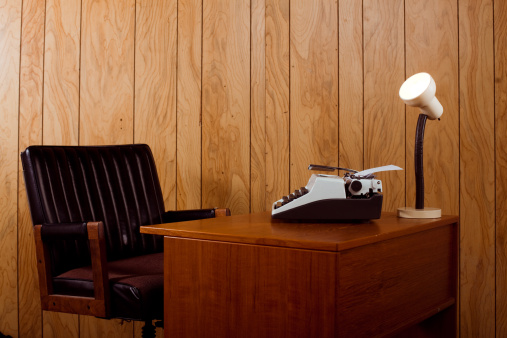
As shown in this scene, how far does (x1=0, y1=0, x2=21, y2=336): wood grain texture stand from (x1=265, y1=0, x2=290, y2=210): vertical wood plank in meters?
1.18

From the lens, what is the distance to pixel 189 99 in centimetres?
253

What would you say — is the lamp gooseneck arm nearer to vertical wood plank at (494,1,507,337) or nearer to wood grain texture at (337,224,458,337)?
wood grain texture at (337,224,458,337)

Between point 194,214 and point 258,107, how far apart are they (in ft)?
2.09

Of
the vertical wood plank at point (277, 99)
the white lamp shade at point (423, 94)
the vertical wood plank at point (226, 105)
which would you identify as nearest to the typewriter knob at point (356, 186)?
the white lamp shade at point (423, 94)

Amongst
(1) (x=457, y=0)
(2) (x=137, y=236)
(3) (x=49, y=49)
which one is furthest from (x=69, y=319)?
(1) (x=457, y=0)

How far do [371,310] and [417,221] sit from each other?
1.41 feet

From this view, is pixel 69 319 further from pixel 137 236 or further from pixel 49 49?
pixel 49 49

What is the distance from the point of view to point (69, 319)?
252cm

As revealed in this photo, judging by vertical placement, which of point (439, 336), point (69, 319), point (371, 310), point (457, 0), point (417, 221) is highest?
point (457, 0)

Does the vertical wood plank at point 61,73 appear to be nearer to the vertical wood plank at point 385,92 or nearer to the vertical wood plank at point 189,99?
the vertical wood plank at point 189,99

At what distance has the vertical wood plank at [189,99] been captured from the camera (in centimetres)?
253

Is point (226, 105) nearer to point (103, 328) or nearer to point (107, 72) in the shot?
point (107, 72)

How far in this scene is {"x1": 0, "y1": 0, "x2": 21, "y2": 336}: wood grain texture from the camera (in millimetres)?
2510

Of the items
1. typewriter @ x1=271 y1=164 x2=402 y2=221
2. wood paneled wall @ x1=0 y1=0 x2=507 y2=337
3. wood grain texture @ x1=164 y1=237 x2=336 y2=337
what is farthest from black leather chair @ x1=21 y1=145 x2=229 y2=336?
typewriter @ x1=271 y1=164 x2=402 y2=221
